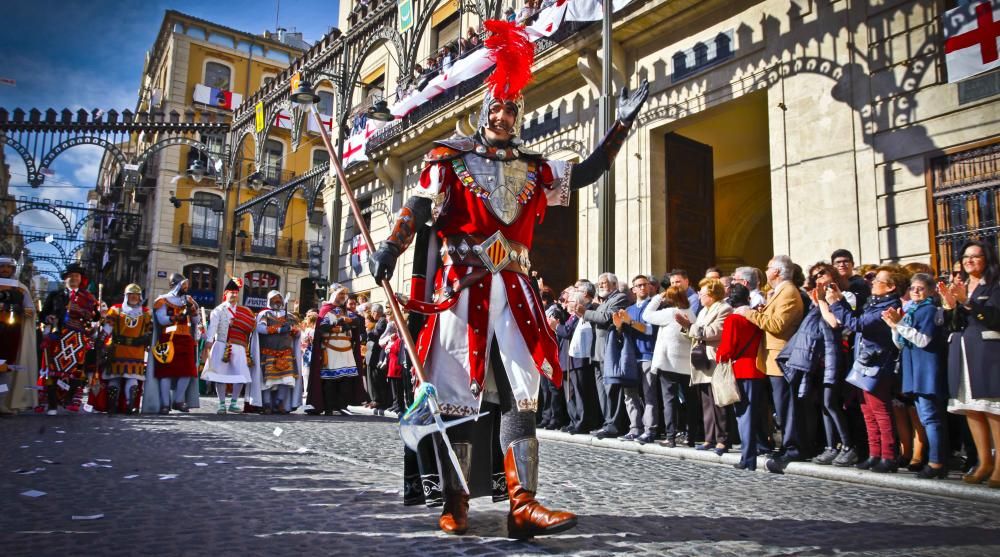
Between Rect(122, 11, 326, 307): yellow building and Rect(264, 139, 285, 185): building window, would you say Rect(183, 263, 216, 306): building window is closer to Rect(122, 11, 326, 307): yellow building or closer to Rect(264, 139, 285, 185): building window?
Rect(122, 11, 326, 307): yellow building

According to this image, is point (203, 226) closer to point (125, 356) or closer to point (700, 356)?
point (125, 356)

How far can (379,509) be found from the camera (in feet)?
12.3

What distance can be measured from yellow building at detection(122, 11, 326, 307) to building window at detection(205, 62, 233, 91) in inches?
2.2

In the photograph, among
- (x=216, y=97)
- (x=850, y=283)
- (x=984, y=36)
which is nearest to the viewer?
(x=850, y=283)

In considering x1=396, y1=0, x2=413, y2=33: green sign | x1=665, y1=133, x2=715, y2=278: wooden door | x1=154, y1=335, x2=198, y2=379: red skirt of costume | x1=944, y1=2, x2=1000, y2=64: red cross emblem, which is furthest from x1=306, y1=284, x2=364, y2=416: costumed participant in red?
x1=396, y1=0, x2=413, y2=33: green sign

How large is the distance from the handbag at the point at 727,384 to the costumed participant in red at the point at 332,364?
7.21m

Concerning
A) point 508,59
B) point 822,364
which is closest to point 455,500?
point 508,59

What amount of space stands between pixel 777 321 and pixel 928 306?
47.2 inches

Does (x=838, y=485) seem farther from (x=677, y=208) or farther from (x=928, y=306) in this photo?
(x=677, y=208)

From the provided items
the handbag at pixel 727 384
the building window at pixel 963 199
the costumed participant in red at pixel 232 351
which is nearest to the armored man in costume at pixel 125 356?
the costumed participant in red at pixel 232 351

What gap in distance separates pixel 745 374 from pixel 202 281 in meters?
37.8

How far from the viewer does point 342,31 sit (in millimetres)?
25141

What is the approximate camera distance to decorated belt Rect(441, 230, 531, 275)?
3480mm

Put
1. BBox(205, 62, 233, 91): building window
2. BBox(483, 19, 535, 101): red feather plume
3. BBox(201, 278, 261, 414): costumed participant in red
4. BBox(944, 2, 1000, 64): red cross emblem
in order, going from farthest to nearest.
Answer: BBox(205, 62, 233, 91): building window, BBox(201, 278, 261, 414): costumed participant in red, BBox(944, 2, 1000, 64): red cross emblem, BBox(483, 19, 535, 101): red feather plume
